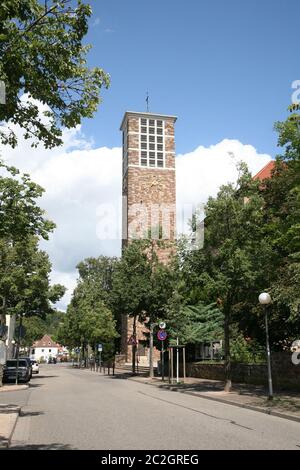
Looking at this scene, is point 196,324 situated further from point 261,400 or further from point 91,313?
point 91,313

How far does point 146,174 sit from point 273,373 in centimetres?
5005

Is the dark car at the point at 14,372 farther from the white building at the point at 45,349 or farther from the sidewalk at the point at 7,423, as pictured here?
the white building at the point at 45,349

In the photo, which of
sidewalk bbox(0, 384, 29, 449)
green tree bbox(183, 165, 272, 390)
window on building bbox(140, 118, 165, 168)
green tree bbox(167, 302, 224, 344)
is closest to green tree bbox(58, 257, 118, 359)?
green tree bbox(167, 302, 224, 344)

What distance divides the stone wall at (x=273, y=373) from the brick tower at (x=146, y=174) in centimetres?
3441

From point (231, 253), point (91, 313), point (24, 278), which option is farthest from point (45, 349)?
point (231, 253)

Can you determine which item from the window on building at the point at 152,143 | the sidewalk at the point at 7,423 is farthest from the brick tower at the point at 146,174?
the sidewalk at the point at 7,423

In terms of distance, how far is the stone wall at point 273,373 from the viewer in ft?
70.3

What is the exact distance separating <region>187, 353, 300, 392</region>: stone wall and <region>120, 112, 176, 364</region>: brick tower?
34408 millimetres

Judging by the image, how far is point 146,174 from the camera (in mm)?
70312

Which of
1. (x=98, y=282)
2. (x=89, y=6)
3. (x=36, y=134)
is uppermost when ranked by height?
(x=98, y=282)

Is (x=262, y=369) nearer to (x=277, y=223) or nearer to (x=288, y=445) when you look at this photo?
(x=277, y=223)
